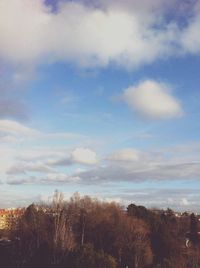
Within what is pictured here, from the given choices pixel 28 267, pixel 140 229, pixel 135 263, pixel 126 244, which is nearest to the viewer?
pixel 28 267

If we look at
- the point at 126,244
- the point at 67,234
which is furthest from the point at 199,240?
the point at 67,234

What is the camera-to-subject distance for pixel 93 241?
64.5m

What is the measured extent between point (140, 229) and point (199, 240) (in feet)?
55.3

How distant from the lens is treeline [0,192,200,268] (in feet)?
158

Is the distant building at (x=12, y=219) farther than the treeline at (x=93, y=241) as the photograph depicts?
Yes

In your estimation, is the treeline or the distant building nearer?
the treeline

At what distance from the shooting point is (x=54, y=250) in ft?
167

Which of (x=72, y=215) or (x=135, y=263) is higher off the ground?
(x=72, y=215)

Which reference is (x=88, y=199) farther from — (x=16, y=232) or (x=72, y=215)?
(x=16, y=232)

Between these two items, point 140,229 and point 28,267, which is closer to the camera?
point 28,267

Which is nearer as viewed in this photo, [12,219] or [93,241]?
[93,241]

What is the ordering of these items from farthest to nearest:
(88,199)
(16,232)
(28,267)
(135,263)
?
1. (88,199)
2. (16,232)
3. (135,263)
4. (28,267)

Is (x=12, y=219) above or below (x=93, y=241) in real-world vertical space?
above

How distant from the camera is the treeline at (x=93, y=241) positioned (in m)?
48.3
